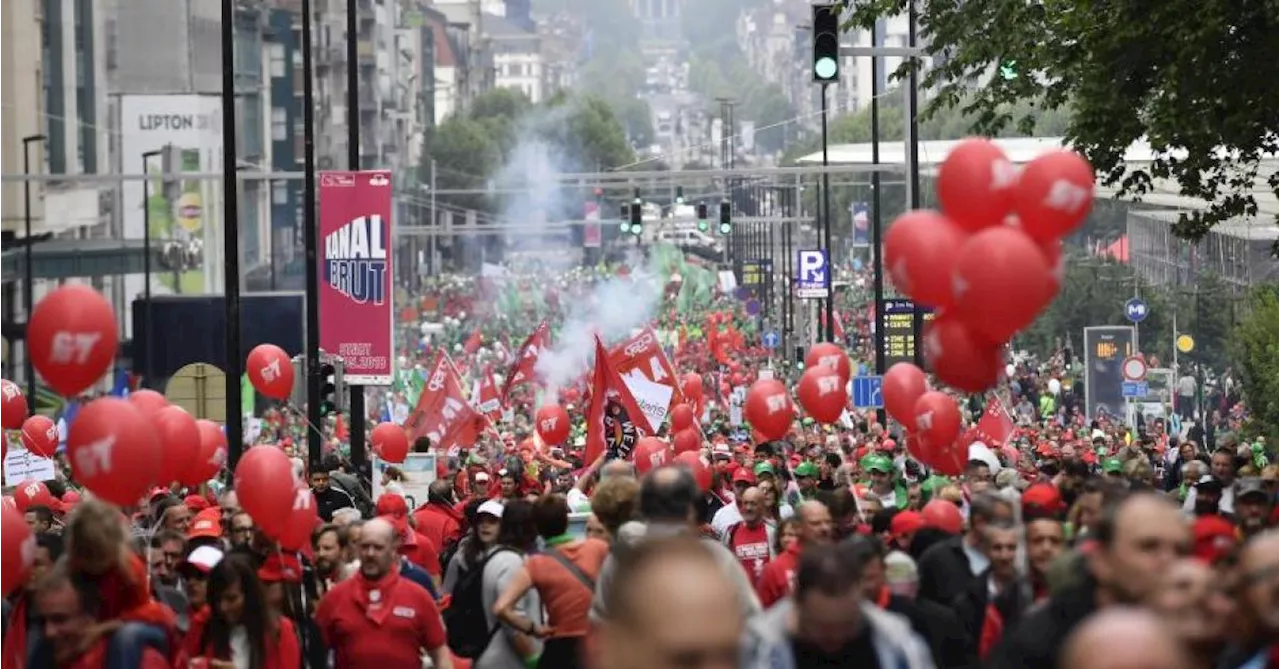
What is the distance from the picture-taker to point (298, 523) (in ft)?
45.2

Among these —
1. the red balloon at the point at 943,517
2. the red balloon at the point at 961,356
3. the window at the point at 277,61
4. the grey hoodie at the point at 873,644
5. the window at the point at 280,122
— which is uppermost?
the window at the point at 277,61

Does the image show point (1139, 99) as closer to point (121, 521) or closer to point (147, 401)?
point (147, 401)

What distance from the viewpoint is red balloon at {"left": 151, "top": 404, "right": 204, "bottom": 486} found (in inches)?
607

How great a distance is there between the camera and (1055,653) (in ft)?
27.5

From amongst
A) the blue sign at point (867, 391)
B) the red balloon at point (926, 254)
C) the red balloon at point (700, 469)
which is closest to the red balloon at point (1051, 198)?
the red balloon at point (926, 254)

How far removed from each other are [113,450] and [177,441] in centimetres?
350

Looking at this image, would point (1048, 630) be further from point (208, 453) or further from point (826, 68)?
point (826, 68)

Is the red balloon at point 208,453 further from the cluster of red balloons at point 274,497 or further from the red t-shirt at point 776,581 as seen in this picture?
the red t-shirt at point 776,581

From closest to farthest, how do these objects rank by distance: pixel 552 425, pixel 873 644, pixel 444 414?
pixel 873 644 → pixel 552 425 → pixel 444 414

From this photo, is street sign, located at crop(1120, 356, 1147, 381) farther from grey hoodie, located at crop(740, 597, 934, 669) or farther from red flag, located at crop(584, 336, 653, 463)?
grey hoodie, located at crop(740, 597, 934, 669)

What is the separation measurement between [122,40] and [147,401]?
314 ft

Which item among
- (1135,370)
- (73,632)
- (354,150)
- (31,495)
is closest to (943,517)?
(73,632)

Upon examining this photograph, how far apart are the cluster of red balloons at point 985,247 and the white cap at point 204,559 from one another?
9.11 ft

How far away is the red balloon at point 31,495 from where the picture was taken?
2039 centimetres
